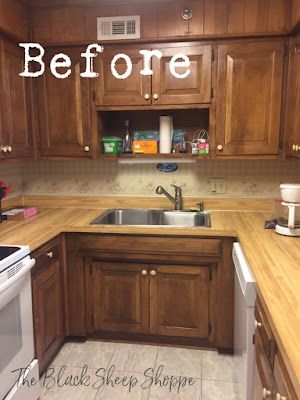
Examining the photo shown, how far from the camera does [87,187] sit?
9.24 ft

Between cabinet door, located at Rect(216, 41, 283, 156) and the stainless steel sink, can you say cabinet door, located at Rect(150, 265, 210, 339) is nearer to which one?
the stainless steel sink

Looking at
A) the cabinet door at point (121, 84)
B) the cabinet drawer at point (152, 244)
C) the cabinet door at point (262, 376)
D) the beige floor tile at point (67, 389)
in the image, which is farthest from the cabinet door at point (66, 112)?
the cabinet door at point (262, 376)

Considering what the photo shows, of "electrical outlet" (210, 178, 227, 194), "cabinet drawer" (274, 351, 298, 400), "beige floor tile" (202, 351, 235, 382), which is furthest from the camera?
"electrical outlet" (210, 178, 227, 194)

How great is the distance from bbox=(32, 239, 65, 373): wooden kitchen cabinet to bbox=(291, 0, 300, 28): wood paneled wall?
1.92 m

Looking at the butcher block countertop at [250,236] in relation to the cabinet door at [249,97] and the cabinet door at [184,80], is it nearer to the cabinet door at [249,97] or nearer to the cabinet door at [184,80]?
the cabinet door at [249,97]

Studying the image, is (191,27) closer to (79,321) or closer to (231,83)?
(231,83)

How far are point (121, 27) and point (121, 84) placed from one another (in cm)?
36

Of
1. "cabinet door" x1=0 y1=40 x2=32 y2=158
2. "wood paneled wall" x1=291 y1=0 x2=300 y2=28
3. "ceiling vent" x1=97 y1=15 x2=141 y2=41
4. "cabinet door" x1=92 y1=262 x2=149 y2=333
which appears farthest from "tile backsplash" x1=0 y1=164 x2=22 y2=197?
"wood paneled wall" x1=291 y1=0 x2=300 y2=28

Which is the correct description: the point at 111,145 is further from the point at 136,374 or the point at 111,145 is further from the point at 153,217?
the point at 136,374

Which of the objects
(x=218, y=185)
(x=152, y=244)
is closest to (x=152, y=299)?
(x=152, y=244)

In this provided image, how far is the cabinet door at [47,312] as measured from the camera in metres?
1.90

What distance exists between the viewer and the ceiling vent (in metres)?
2.28

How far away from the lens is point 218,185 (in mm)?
2668

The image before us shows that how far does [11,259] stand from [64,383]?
0.90 meters
